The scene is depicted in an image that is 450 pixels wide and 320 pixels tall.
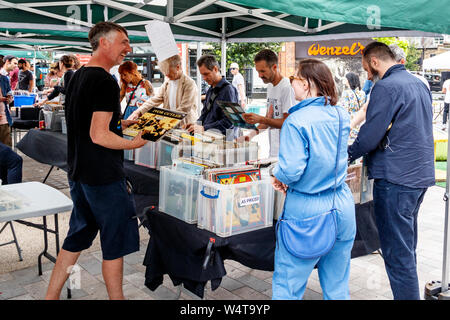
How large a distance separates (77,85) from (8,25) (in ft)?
10.5

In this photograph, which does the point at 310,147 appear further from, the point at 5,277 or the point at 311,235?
the point at 5,277

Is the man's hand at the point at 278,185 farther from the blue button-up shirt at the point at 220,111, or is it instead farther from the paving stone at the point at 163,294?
the blue button-up shirt at the point at 220,111

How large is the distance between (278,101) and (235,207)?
1791 mm

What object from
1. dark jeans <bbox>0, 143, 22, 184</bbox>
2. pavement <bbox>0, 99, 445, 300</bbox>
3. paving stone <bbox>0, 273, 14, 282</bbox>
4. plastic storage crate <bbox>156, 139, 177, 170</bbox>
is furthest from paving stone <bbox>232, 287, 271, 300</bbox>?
dark jeans <bbox>0, 143, 22, 184</bbox>

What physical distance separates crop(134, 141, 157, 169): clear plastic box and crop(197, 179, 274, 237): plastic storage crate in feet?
4.00

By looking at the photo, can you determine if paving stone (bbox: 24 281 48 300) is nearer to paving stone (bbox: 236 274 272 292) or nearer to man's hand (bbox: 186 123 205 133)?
paving stone (bbox: 236 274 272 292)

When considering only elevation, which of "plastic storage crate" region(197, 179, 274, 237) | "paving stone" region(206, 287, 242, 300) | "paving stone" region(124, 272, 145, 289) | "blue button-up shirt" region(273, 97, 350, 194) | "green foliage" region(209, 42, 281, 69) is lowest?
"paving stone" region(206, 287, 242, 300)

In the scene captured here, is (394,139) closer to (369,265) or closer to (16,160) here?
(369,265)

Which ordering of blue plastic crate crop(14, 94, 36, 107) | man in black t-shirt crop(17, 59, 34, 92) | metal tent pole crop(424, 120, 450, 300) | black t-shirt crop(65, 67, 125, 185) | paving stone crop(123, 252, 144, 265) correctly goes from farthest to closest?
man in black t-shirt crop(17, 59, 34, 92) → blue plastic crate crop(14, 94, 36, 107) → paving stone crop(123, 252, 144, 265) → metal tent pole crop(424, 120, 450, 300) → black t-shirt crop(65, 67, 125, 185)

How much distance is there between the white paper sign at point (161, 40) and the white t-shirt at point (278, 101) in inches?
45.3

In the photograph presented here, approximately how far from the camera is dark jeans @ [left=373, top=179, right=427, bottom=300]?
2418 millimetres

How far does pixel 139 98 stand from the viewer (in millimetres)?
4492
